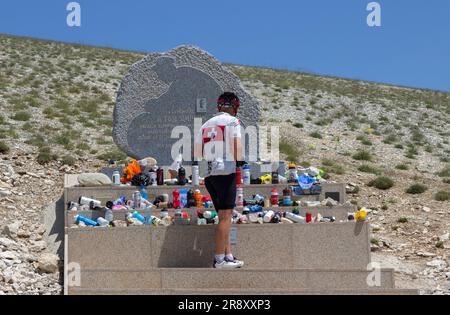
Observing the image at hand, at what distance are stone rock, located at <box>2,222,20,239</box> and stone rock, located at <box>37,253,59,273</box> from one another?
1.35 m

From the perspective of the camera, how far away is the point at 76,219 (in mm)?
9438

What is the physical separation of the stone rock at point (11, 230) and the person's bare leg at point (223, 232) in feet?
11.2

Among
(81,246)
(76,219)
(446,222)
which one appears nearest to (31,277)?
(81,246)

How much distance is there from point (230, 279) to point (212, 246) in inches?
45.5

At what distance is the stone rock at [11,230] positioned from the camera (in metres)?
9.73

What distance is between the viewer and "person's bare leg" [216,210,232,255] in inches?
316

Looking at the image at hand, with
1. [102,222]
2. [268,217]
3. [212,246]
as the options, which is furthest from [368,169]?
[102,222]

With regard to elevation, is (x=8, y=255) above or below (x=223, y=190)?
below

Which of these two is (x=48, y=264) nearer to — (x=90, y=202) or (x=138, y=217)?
(x=138, y=217)

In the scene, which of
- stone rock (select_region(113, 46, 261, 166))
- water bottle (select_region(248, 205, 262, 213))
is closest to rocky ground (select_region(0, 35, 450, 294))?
stone rock (select_region(113, 46, 261, 166))

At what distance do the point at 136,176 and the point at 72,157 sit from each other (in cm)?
596

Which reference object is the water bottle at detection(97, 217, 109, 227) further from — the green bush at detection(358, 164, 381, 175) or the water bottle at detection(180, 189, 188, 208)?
the green bush at detection(358, 164, 381, 175)

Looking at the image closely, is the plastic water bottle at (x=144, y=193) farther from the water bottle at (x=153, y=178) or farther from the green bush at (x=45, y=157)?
the green bush at (x=45, y=157)

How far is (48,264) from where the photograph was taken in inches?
332
